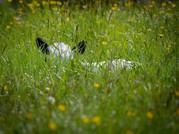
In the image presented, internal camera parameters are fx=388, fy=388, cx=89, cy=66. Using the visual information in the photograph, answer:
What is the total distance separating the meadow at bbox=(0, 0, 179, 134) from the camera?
8.70 ft

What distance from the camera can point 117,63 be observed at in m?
4.41

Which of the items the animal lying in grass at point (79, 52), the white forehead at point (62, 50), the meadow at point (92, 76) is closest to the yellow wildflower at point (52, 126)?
the meadow at point (92, 76)

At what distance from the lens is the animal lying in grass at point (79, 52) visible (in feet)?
14.1

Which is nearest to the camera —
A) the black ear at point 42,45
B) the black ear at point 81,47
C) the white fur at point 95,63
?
the white fur at point 95,63

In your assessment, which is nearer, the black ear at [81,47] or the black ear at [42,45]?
the black ear at [81,47]

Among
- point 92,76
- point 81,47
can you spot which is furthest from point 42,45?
point 92,76

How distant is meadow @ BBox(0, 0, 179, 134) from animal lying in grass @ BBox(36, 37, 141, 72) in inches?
3.5

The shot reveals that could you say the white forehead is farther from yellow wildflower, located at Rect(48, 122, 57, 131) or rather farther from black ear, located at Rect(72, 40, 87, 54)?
yellow wildflower, located at Rect(48, 122, 57, 131)

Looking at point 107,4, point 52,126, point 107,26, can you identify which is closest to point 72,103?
point 52,126

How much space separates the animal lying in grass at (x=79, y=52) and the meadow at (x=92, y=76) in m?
0.09

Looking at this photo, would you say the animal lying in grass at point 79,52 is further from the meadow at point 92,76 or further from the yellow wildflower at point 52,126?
the yellow wildflower at point 52,126

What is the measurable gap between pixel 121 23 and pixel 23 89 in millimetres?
2580

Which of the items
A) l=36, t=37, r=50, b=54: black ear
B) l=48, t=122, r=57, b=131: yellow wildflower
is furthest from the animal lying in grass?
l=48, t=122, r=57, b=131: yellow wildflower

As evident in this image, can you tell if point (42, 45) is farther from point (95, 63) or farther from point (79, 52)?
point (95, 63)
